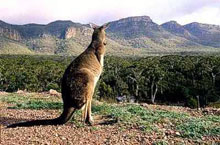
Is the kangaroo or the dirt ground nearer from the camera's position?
the dirt ground

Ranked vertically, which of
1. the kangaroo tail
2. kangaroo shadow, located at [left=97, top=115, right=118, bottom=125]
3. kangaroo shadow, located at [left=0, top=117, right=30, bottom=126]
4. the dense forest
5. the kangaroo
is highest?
the kangaroo

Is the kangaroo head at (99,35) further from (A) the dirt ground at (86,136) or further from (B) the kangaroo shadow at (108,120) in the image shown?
(A) the dirt ground at (86,136)

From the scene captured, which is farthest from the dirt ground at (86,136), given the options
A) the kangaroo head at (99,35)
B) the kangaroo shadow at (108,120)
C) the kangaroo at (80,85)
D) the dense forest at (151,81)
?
the dense forest at (151,81)

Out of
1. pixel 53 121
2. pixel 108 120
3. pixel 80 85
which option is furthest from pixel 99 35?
pixel 53 121

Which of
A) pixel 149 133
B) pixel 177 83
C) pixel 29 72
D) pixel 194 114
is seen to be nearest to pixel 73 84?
pixel 149 133

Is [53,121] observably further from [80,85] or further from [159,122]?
[159,122]

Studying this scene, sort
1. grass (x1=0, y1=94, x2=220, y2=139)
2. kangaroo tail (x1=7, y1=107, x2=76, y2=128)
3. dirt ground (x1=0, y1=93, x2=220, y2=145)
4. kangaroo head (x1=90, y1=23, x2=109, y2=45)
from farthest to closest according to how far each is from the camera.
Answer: kangaroo head (x1=90, y1=23, x2=109, y2=45)
kangaroo tail (x1=7, y1=107, x2=76, y2=128)
grass (x1=0, y1=94, x2=220, y2=139)
dirt ground (x1=0, y1=93, x2=220, y2=145)

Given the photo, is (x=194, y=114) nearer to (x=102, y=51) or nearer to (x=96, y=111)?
(x=96, y=111)

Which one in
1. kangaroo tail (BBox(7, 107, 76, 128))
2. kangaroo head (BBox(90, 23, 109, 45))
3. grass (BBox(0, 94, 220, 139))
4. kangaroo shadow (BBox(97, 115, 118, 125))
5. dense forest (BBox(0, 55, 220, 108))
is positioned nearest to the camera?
grass (BBox(0, 94, 220, 139))

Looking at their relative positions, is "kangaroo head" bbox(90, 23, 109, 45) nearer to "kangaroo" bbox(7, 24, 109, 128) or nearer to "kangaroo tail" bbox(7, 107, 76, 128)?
"kangaroo" bbox(7, 24, 109, 128)

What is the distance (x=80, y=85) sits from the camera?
25.2 feet

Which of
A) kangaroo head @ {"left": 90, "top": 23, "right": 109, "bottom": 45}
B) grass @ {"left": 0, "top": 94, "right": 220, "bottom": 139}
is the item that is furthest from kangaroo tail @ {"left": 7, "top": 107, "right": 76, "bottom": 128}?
kangaroo head @ {"left": 90, "top": 23, "right": 109, "bottom": 45}

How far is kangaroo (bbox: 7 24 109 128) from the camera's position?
7.66 metres

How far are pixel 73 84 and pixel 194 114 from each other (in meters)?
4.28
